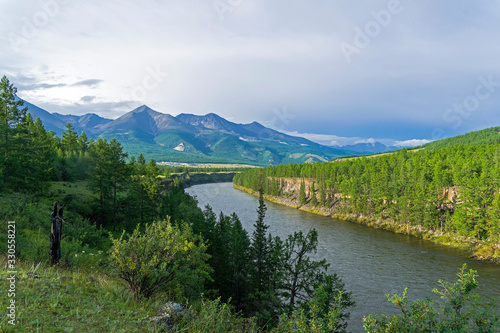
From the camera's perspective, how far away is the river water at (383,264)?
111ft

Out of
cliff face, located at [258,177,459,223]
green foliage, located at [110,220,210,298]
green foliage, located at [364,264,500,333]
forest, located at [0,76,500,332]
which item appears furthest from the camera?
cliff face, located at [258,177,459,223]

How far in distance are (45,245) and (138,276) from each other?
1075 centimetres

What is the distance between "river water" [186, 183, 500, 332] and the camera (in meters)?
34.0

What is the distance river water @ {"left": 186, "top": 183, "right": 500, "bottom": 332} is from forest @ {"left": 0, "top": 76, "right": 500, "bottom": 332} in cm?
380

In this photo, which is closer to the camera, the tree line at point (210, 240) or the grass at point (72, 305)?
the grass at point (72, 305)

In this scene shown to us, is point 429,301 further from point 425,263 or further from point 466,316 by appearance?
point 425,263

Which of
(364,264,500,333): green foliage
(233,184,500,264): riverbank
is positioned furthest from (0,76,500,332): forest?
(233,184,500,264): riverbank

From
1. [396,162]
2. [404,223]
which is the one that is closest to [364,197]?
[404,223]

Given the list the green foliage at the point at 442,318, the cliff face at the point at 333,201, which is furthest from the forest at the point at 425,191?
the green foliage at the point at 442,318

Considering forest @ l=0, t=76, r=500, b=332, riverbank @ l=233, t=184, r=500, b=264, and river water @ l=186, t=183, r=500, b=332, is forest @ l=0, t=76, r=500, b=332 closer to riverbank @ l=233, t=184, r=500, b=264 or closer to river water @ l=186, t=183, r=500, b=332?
riverbank @ l=233, t=184, r=500, b=264

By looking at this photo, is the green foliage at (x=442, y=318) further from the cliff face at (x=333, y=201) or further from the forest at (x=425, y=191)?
the cliff face at (x=333, y=201)

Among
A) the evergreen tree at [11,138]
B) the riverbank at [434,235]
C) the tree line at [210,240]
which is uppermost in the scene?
the evergreen tree at [11,138]

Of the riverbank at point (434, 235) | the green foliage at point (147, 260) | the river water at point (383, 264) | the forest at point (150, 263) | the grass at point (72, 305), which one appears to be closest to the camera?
the grass at point (72, 305)

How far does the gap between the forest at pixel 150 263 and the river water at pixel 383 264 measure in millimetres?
3797
